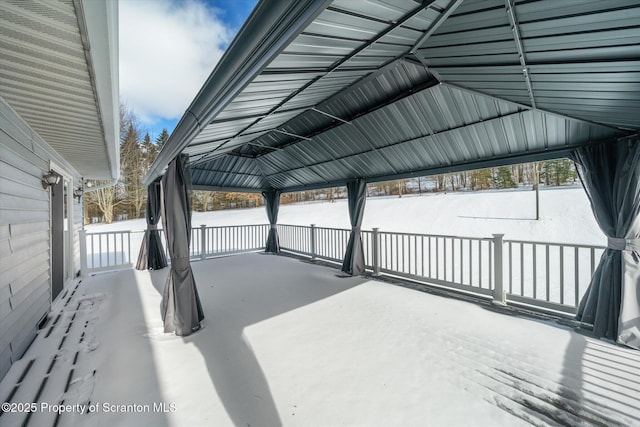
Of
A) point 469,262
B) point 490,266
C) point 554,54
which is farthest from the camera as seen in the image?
point 469,262

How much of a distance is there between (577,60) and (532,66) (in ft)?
0.86

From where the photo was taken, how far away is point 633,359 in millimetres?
2271

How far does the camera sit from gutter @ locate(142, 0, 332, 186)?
3.36 feet

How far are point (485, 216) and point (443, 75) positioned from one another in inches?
470

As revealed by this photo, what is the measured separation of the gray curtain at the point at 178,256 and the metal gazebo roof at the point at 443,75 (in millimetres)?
400

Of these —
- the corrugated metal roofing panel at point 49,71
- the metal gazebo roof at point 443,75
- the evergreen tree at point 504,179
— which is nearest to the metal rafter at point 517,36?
the metal gazebo roof at point 443,75

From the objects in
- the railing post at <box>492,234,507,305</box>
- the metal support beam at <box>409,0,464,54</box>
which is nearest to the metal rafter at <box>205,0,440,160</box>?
the metal support beam at <box>409,0,464,54</box>

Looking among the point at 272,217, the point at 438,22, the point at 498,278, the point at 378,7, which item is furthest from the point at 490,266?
the point at 272,217

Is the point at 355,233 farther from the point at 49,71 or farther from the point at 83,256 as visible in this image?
the point at 83,256

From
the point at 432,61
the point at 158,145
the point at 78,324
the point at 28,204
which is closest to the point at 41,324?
the point at 78,324

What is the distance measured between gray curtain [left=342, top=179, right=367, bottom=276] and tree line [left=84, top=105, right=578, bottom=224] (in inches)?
275

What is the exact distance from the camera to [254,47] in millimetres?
1233

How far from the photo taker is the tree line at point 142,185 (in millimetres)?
13742

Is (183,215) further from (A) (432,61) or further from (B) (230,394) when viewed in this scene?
(A) (432,61)
